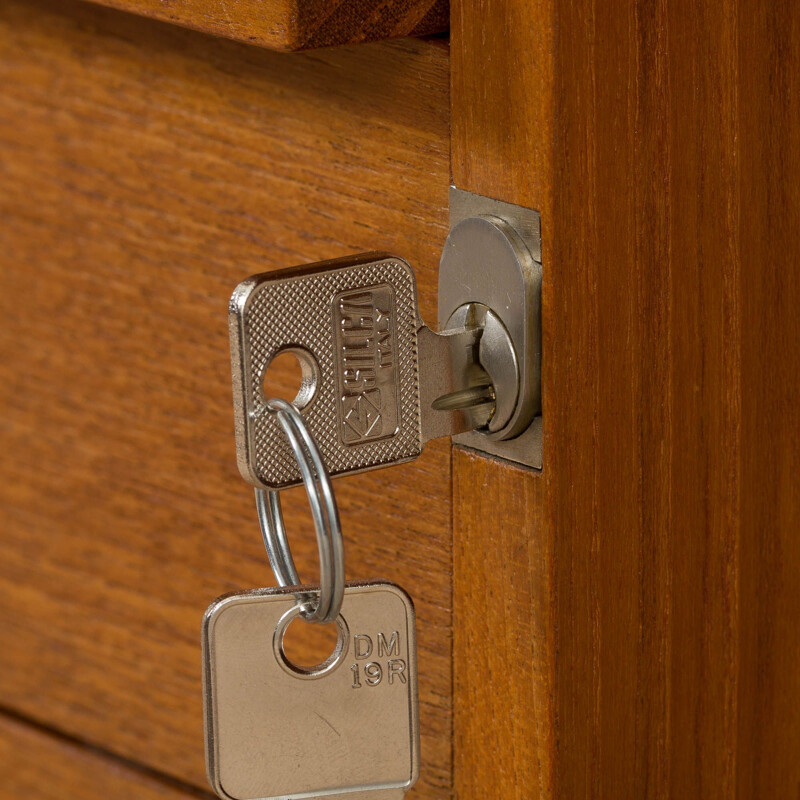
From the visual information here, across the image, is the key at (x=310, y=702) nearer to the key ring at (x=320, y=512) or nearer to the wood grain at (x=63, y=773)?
the key ring at (x=320, y=512)

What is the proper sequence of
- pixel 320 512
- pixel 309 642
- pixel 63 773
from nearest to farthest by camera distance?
pixel 320 512
pixel 309 642
pixel 63 773

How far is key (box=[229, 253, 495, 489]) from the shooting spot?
0.37 meters

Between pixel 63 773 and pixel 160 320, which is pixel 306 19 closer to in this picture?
pixel 160 320

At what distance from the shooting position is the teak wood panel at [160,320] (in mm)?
458

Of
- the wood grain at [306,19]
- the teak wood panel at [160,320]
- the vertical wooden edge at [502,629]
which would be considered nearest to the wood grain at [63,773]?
the teak wood panel at [160,320]

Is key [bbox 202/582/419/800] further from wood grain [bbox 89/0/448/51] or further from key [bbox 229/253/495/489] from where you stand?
wood grain [bbox 89/0/448/51]

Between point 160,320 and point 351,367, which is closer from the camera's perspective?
point 351,367

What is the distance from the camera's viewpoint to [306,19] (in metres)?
0.38

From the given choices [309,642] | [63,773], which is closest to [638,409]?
[309,642]

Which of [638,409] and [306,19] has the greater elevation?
[306,19]

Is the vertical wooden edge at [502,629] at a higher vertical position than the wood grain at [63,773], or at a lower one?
higher

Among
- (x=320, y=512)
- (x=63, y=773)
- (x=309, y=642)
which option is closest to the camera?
(x=320, y=512)

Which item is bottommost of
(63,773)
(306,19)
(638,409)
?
(63,773)

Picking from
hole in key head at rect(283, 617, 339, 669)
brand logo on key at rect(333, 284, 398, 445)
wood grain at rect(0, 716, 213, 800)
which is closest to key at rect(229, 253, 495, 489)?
brand logo on key at rect(333, 284, 398, 445)
